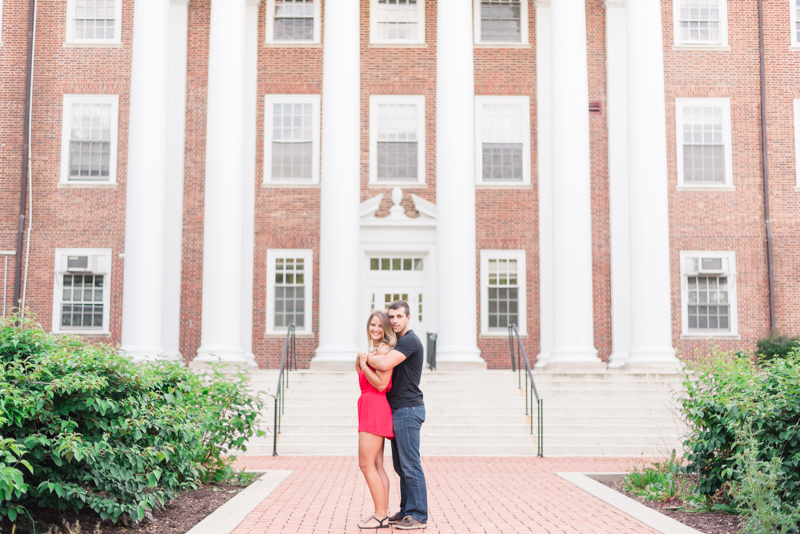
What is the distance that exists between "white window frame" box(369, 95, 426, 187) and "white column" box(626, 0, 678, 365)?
5660 mm

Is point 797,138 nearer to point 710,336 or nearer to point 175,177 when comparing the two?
point 710,336

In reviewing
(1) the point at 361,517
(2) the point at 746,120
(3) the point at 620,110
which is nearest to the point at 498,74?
(3) the point at 620,110

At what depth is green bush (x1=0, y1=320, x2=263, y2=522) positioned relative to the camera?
6.25 m

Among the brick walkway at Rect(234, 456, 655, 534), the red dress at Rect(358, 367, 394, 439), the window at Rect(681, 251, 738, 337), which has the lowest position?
the brick walkway at Rect(234, 456, 655, 534)

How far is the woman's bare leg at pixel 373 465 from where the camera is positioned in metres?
6.96

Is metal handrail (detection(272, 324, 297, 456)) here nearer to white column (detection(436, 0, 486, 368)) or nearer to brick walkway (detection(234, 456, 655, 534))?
brick walkway (detection(234, 456, 655, 534))

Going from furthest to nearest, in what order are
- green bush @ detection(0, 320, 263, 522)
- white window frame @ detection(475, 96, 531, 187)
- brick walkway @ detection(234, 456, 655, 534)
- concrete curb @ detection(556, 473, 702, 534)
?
white window frame @ detection(475, 96, 531, 187)
brick walkway @ detection(234, 456, 655, 534)
concrete curb @ detection(556, 473, 702, 534)
green bush @ detection(0, 320, 263, 522)

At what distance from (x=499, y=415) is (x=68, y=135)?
13792 mm

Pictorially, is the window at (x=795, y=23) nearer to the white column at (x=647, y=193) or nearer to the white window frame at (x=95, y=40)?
the white column at (x=647, y=193)

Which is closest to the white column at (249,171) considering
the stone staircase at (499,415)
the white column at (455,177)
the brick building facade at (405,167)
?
the brick building facade at (405,167)

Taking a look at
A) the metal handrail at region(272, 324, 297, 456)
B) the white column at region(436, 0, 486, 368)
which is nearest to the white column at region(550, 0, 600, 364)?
the white column at region(436, 0, 486, 368)

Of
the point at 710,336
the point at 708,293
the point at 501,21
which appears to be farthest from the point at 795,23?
the point at 710,336

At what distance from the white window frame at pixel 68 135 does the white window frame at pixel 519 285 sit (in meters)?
9.92

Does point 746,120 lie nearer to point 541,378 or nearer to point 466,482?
point 541,378
